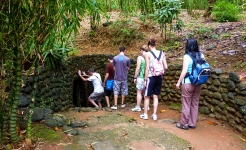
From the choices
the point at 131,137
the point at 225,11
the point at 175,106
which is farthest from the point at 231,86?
the point at 225,11

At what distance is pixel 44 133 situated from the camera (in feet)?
12.3

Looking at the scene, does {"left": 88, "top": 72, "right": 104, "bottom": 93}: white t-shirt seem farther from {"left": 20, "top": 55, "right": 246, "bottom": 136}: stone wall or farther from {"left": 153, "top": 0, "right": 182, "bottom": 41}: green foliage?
{"left": 153, "top": 0, "right": 182, "bottom": 41}: green foliage

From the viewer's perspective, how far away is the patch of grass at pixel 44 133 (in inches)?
143

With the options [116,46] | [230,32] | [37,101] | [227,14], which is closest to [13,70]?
[37,101]

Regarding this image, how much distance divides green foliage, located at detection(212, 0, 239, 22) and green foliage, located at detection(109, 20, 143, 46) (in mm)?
3418

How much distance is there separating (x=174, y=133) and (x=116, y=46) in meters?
5.83

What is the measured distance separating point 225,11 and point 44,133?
9.16 metres

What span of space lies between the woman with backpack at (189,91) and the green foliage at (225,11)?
703cm

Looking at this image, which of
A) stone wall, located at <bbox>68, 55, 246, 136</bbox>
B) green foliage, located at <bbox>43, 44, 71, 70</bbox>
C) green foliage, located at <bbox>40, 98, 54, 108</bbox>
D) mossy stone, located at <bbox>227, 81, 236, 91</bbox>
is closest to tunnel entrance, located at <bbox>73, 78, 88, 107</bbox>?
green foliage, located at <bbox>43, 44, 71, 70</bbox>

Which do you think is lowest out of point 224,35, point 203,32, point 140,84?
point 140,84

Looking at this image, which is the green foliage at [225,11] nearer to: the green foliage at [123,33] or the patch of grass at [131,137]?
the green foliage at [123,33]

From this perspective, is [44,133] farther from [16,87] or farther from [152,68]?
[152,68]

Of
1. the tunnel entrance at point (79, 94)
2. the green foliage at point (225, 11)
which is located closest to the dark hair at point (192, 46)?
the tunnel entrance at point (79, 94)

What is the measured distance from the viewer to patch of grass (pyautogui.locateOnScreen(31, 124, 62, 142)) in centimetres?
363
